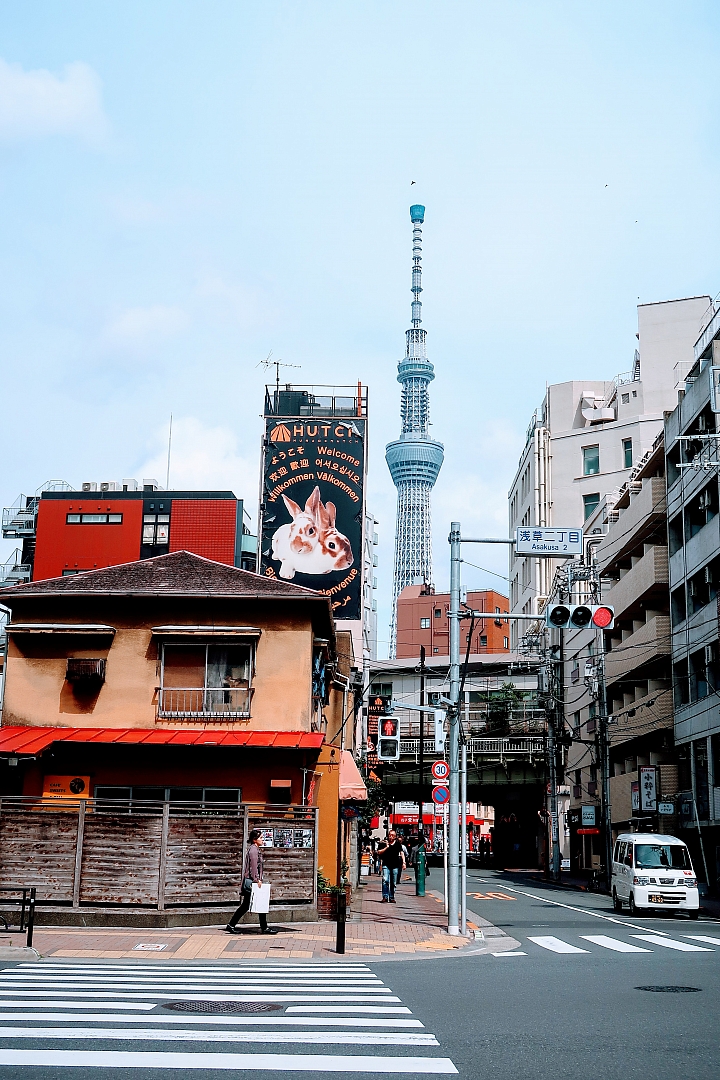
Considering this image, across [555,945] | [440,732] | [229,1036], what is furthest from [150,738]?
[229,1036]

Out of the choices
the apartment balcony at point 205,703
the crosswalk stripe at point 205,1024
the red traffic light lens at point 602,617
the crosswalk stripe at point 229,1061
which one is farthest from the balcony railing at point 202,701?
the crosswalk stripe at point 229,1061

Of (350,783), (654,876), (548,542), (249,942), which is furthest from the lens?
(350,783)

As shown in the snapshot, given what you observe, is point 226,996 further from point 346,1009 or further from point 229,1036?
point 229,1036

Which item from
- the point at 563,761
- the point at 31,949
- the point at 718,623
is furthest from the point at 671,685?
the point at 31,949

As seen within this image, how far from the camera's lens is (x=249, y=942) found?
2022 cm

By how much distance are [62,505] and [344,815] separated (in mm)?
51795

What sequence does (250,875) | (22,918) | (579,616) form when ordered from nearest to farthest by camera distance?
(22,918), (250,875), (579,616)

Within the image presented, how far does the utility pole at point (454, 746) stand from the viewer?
2376 cm

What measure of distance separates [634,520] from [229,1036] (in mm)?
49328

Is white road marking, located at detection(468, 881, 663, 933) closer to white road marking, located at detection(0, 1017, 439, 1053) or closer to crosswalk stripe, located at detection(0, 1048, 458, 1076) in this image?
white road marking, located at detection(0, 1017, 439, 1053)

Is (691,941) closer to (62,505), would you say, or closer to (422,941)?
(422,941)

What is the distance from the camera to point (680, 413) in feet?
166

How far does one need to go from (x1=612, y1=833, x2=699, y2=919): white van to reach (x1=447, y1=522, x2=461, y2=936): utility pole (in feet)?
27.0

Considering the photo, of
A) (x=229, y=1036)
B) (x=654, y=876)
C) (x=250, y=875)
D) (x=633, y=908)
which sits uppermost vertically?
(x=250, y=875)
